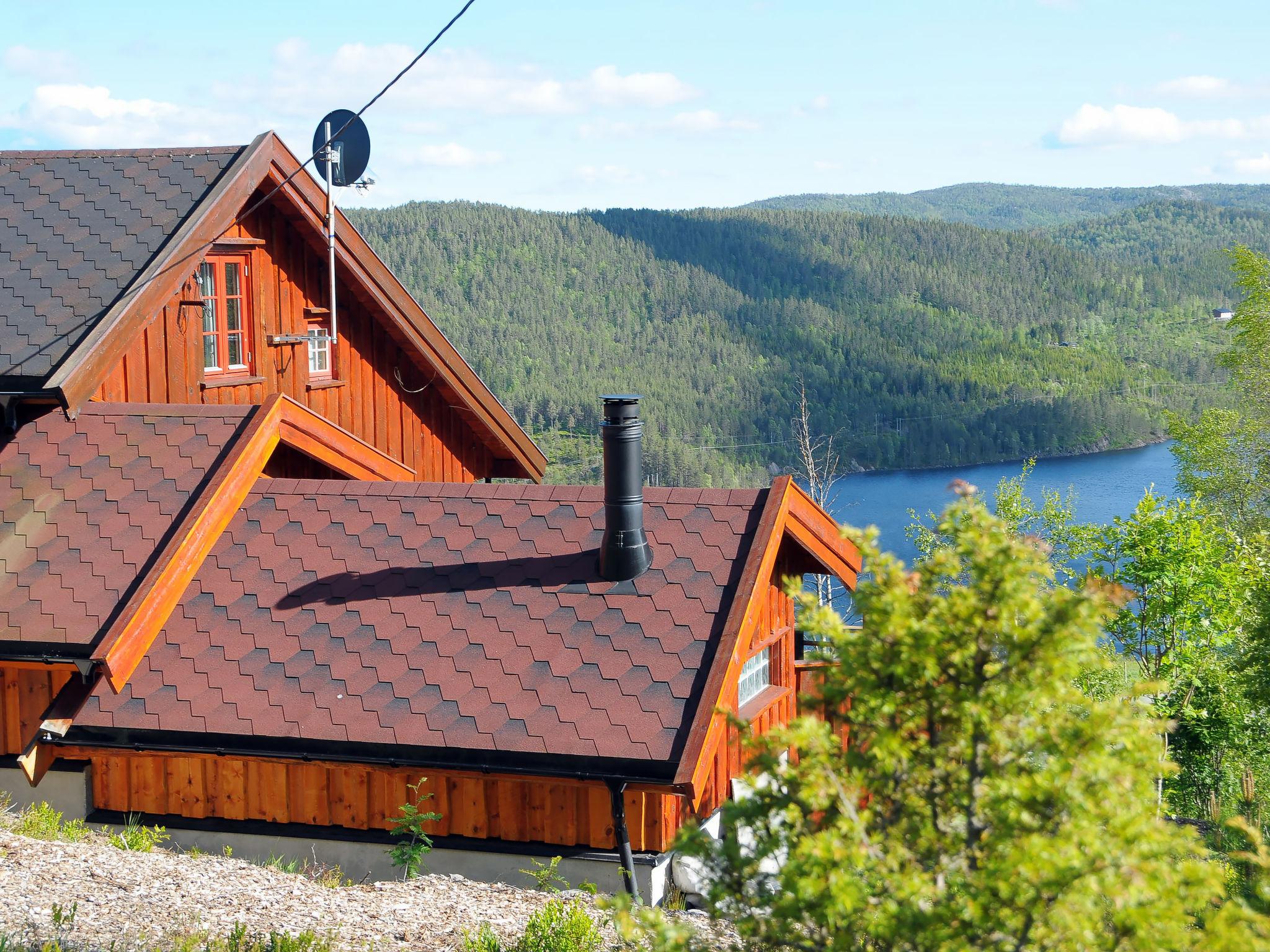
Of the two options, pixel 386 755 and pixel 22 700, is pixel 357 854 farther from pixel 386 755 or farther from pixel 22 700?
pixel 22 700

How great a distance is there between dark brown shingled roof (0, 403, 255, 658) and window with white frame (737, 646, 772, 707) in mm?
4840

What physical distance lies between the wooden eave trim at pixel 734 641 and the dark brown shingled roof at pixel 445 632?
13cm

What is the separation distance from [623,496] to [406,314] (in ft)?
23.7

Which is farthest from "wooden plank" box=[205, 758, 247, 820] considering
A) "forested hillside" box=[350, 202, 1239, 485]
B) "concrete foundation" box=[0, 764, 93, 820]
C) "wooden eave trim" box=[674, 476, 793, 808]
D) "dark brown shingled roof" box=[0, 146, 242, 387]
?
"forested hillside" box=[350, 202, 1239, 485]

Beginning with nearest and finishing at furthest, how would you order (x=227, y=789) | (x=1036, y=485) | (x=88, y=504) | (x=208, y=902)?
(x=208, y=902)
(x=227, y=789)
(x=88, y=504)
(x=1036, y=485)

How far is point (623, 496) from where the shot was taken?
9.11 m

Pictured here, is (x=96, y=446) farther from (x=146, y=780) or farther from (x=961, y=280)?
(x=961, y=280)

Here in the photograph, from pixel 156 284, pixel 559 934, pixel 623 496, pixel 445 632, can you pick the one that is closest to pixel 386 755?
pixel 445 632

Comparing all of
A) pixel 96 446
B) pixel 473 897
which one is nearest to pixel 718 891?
pixel 473 897

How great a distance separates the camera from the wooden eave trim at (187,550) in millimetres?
8906

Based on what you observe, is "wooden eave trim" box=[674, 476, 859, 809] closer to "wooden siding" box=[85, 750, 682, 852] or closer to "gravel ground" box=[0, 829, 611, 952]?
"wooden siding" box=[85, 750, 682, 852]

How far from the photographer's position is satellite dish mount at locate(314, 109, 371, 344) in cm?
1389

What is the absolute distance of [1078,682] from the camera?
23.1 m

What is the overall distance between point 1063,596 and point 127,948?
5386 mm
